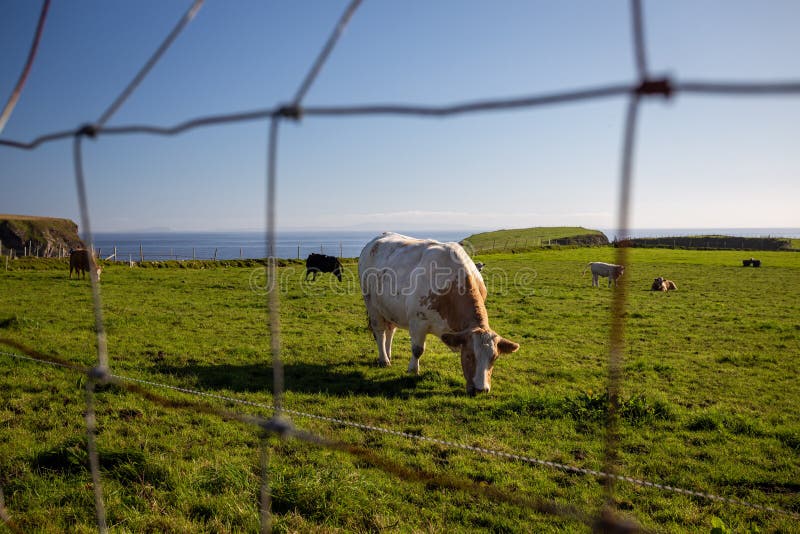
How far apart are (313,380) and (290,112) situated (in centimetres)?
587

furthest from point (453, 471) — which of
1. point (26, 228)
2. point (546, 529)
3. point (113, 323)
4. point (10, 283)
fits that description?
point (26, 228)

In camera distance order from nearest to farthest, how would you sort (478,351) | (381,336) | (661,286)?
(478,351)
(381,336)
(661,286)

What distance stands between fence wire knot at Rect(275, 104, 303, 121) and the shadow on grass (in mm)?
5208

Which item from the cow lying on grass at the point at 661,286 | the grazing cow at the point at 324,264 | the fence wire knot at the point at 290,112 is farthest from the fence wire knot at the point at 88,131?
the grazing cow at the point at 324,264

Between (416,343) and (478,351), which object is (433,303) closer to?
(416,343)

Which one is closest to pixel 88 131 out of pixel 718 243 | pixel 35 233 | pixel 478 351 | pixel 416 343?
pixel 478 351

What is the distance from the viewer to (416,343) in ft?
24.1

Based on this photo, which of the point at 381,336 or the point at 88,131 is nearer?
the point at 88,131

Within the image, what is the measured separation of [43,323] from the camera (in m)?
10.8

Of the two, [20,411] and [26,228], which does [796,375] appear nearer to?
[20,411]

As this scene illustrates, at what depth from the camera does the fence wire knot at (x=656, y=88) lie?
1.18 meters

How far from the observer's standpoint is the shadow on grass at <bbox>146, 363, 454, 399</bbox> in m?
6.65

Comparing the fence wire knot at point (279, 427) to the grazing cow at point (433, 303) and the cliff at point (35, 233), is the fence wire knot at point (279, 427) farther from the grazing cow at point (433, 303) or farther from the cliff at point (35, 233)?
the cliff at point (35, 233)

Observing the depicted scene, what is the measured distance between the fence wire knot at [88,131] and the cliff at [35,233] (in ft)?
337
